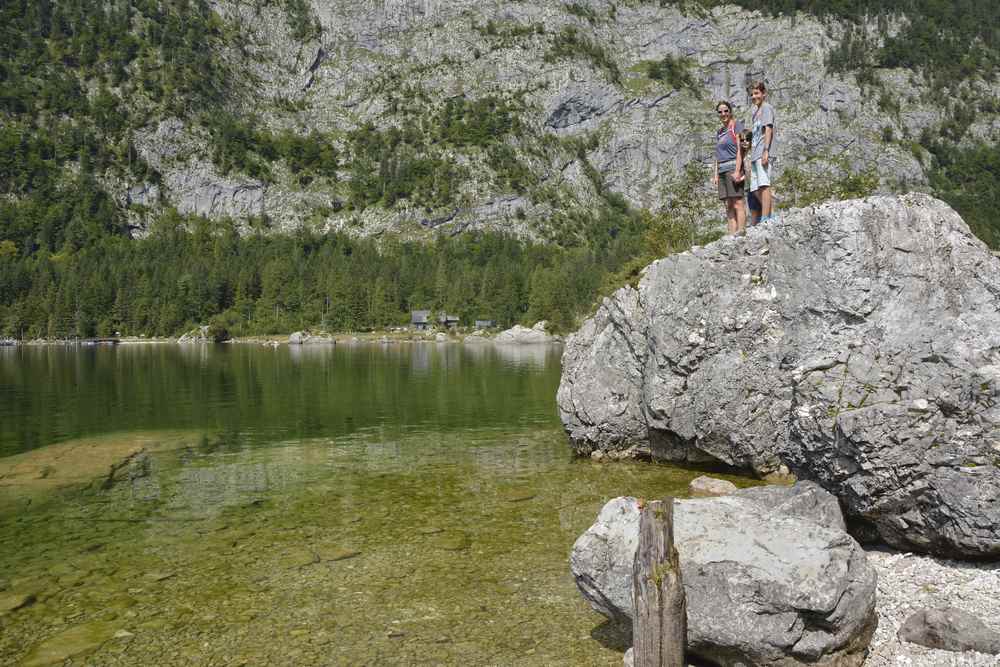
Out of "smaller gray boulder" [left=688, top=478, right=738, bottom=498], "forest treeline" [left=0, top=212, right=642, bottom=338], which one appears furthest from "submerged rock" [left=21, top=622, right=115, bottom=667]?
"forest treeline" [left=0, top=212, right=642, bottom=338]

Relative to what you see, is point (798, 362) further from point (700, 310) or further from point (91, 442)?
point (91, 442)

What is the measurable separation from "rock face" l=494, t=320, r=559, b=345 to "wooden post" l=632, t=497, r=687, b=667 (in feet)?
432

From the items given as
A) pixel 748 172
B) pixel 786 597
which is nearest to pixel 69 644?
pixel 786 597

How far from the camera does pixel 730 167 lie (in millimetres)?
18344

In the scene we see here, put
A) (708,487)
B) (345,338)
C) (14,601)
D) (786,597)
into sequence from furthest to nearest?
1. (345,338)
2. (708,487)
3. (14,601)
4. (786,597)

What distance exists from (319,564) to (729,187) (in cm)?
1444

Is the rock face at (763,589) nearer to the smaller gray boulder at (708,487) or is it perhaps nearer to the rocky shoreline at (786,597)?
the rocky shoreline at (786,597)

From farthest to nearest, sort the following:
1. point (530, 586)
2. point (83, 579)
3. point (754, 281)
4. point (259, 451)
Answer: point (259, 451) → point (754, 281) → point (83, 579) → point (530, 586)

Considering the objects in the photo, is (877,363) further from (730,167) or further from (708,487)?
(730,167)

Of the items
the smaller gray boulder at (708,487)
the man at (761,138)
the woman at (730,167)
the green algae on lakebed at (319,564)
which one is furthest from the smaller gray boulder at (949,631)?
the woman at (730,167)

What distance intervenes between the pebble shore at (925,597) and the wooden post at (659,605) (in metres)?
2.84

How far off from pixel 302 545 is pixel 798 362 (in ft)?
36.1

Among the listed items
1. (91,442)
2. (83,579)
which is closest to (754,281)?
(83,579)

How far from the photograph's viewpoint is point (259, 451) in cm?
2545
